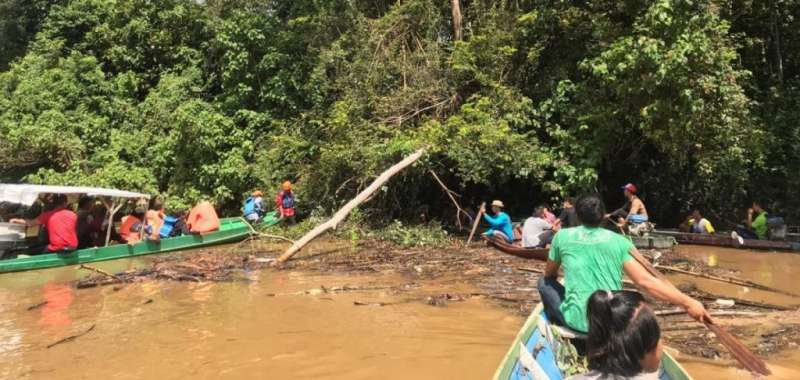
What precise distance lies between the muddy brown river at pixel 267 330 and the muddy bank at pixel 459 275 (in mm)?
→ 213

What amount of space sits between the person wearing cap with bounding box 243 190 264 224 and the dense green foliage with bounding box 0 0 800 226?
119 cm

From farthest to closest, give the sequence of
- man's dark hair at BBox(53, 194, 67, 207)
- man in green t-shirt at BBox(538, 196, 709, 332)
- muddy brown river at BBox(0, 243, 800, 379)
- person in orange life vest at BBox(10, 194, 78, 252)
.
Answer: man's dark hair at BBox(53, 194, 67, 207)
person in orange life vest at BBox(10, 194, 78, 252)
muddy brown river at BBox(0, 243, 800, 379)
man in green t-shirt at BBox(538, 196, 709, 332)

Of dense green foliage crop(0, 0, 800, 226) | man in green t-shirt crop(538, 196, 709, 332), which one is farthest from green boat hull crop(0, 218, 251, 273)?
man in green t-shirt crop(538, 196, 709, 332)

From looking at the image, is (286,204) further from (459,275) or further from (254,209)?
(459,275)

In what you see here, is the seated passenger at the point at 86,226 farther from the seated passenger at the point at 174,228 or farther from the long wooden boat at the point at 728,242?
the long wooden boat at the point at 728,242

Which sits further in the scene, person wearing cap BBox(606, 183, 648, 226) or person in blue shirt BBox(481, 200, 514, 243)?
person wearing cap BBox(606, 183, 648, 226)

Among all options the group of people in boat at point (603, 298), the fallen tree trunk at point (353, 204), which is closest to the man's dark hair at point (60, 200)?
the fallen tree trunk at point (353, 204)

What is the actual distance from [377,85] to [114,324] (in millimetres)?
10951

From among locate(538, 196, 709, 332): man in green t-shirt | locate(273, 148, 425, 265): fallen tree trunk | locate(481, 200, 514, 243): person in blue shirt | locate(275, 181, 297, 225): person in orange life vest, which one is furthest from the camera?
locate(275, 181, 297, 225): person in orange life vest

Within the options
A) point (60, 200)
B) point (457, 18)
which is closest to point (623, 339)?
point (60, 200)

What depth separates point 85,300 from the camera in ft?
30.6

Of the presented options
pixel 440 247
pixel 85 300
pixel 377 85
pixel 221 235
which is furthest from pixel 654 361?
pixel 377 85

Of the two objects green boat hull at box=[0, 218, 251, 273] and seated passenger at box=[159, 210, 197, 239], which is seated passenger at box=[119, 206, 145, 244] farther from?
seated passenger at box=[159, 210, 197, 239]

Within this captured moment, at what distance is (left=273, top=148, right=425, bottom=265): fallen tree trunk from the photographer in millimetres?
12156
